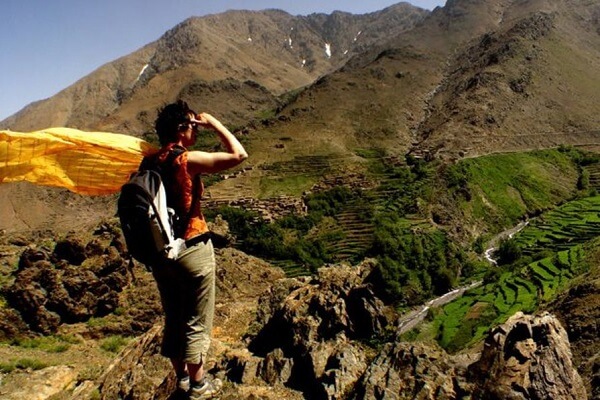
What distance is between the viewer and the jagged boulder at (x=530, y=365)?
16.9 feet

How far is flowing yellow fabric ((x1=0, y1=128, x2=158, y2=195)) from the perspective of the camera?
452 cm

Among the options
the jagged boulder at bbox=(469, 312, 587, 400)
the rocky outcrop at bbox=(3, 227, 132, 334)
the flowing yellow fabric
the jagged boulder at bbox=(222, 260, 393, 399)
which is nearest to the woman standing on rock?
the flowing yellow fabric

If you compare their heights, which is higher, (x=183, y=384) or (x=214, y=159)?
(x=214, y=159)

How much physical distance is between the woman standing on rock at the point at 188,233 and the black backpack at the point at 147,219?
14 cm

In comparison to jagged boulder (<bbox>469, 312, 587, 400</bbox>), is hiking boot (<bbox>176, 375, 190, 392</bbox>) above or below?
above

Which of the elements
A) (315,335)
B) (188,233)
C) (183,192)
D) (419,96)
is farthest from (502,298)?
(419,96)

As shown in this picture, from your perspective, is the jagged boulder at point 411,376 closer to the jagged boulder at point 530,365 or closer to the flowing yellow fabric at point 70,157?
the jagged boulder at point 530,365

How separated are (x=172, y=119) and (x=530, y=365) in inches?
176

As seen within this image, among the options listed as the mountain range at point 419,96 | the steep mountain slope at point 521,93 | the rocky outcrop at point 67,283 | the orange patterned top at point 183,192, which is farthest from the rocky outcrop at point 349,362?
the steep mountain slope at point 521,93

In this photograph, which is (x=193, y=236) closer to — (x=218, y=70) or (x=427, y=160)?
(x=427, y=160)

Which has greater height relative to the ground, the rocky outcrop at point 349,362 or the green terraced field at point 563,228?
the rocky outcrop at point 349,362

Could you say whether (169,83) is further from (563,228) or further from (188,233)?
(188,233)

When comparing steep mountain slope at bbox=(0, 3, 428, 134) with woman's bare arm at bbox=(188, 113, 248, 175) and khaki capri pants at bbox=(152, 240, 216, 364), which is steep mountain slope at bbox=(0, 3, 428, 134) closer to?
khaki capri pants at bbox=(152, 240, 216, 364)

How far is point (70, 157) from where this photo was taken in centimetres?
472
